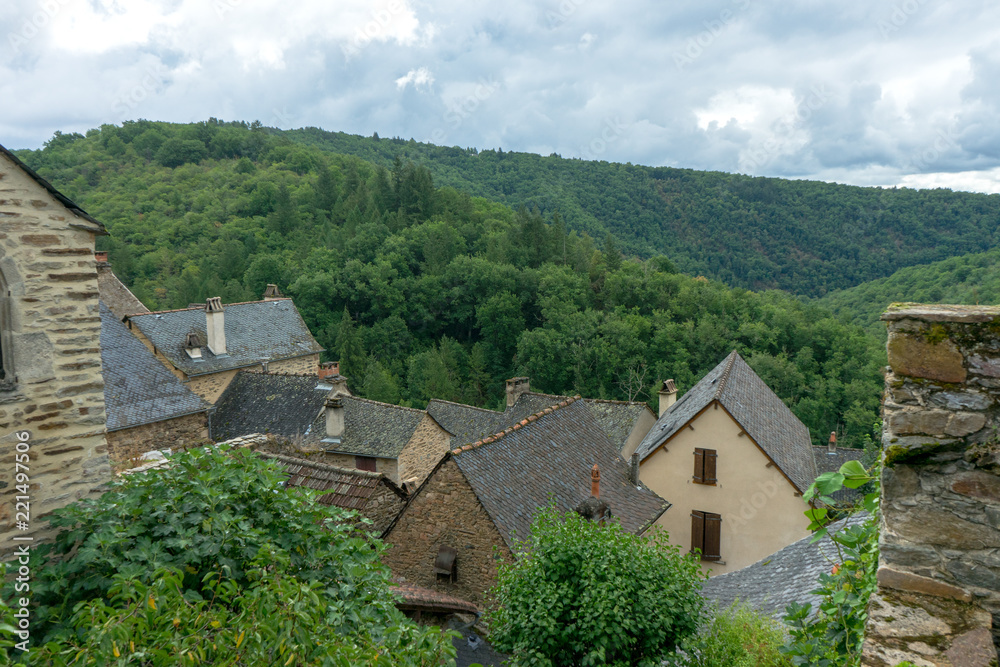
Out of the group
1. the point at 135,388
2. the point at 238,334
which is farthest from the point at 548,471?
the point at 238,334

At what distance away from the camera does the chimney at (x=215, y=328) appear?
29750 millimetres

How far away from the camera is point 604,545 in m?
7.80

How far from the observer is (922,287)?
195ft

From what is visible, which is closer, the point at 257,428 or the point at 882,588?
the point at 882,588

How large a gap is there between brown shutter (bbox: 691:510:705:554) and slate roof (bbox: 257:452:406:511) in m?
11.7

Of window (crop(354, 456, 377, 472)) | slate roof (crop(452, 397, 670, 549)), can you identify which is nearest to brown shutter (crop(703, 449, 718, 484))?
slate roof (crop(452, 397, 670, 549))

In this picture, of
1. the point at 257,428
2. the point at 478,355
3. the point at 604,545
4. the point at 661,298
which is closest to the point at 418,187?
the point at 478,355

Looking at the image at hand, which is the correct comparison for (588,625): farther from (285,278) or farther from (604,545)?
(285,278)

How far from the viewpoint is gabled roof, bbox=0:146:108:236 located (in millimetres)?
5211

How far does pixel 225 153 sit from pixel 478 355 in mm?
53324

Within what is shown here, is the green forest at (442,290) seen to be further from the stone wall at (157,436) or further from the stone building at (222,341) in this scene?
the stone wall at (157,436)

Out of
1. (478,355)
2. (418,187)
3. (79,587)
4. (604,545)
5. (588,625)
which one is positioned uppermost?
(418,187)

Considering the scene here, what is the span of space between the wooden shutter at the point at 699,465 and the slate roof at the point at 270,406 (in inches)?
542

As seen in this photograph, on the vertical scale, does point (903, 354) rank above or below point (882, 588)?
above
